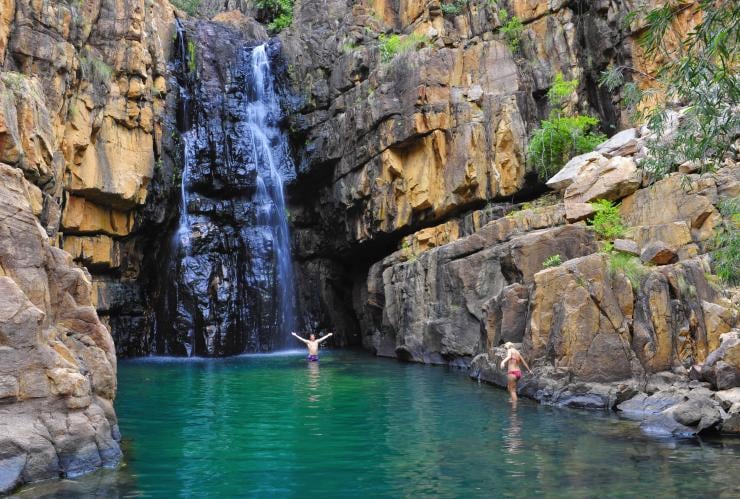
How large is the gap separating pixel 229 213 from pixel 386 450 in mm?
23195

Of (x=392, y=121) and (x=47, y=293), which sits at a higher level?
(x=392, y=121)

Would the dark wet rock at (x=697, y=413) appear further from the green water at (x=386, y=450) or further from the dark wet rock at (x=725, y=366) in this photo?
the dark wet rock at (x=725, y=366)

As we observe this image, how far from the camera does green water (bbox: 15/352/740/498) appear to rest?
9102mm

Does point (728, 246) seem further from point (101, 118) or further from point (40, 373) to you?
point (101, 118)

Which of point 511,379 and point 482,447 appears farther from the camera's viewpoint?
point 511,379

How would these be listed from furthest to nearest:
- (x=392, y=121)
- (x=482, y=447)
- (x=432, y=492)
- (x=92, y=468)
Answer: (x=392, y=121), (x=482, y=447), (x=92, y=468), (x=432, y=492)

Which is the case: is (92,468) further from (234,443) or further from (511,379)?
(511,379)

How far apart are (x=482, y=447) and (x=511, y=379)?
Answer: 4.89 meters

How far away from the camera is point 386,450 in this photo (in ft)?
37.5

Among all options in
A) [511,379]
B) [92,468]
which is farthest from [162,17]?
[92,468]

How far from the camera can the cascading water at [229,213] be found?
102 ft

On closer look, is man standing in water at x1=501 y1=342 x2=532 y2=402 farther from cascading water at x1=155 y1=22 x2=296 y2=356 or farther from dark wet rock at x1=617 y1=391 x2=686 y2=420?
cascading water at x1=155 y1=22 x2=296 y2=356

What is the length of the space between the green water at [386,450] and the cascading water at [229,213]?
41.3 feet

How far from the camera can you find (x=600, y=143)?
26.2m
